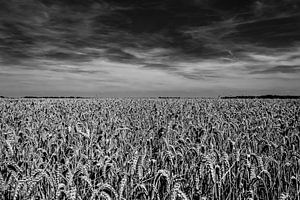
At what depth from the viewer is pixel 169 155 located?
403 cm

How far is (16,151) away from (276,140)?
241 inches

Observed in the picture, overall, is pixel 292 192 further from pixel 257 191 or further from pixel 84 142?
pixel 84 142

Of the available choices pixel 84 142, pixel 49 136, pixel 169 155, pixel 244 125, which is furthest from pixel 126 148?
pixel 244 125

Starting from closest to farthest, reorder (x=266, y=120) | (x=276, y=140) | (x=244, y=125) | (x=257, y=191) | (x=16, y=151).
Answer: (x=257, y=191)
(x=16, y=151)
(x=276, y=140)
(x=244, y=125)
(x=266, y=120)

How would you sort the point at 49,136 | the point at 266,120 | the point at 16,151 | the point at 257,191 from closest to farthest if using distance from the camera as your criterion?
the point at 257,191 < the point at 16,151 < the point at 49,136 < the point at 266,120

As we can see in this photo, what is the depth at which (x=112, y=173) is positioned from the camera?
3.87 metres

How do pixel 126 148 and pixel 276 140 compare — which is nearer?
pixel 126 148

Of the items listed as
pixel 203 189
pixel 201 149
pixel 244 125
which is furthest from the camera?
pixel 244 125

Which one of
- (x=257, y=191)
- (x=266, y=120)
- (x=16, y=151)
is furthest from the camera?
(x=266, y=120)

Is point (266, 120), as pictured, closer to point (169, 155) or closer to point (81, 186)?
point (169, 155)

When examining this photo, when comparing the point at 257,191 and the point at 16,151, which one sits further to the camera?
the point at 16,151

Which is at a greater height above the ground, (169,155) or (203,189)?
(169,155)

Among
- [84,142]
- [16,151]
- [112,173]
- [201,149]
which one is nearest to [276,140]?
[201,149]

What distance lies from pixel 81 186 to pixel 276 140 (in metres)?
5.74
